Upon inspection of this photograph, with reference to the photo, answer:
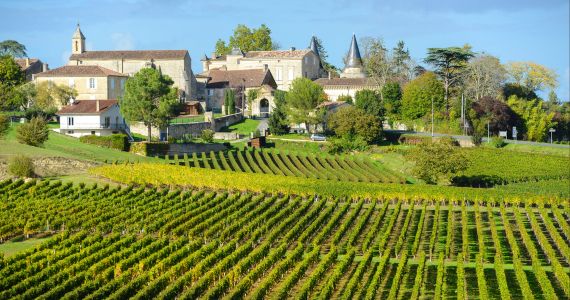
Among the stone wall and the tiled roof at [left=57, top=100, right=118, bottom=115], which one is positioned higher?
the tiled roof at [left=57, top=100, right=118, bottom=115]

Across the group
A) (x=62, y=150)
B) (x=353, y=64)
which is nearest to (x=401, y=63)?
(x=353, y=64)

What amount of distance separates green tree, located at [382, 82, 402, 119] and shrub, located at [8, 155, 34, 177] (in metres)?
44.1

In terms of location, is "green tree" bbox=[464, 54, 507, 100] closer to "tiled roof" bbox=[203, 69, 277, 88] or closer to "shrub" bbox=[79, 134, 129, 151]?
"tiled roof" bbox=[203, 69, 277, 88]

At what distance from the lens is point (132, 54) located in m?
98.9

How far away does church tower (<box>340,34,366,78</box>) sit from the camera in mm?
114875

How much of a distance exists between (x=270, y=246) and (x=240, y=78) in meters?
64.1

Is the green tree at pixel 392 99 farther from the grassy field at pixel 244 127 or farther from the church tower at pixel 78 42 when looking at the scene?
the church tower at pixel 78 42

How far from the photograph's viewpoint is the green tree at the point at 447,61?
91.9m

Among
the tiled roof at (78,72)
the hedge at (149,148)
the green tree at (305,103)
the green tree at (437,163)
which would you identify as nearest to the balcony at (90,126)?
the hedge at (149,148)

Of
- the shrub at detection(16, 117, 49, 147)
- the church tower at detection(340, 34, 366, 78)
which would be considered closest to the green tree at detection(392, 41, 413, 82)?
the church tower at detection(340, 34, 366, 78)

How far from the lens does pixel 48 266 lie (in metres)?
33.0

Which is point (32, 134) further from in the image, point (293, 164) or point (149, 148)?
point (293, 164)

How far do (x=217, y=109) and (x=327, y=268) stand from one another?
63756mm

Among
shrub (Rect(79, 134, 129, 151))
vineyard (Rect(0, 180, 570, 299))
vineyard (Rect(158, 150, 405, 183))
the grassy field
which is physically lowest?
vineyard (Rect(0, 180, 570, 299))
